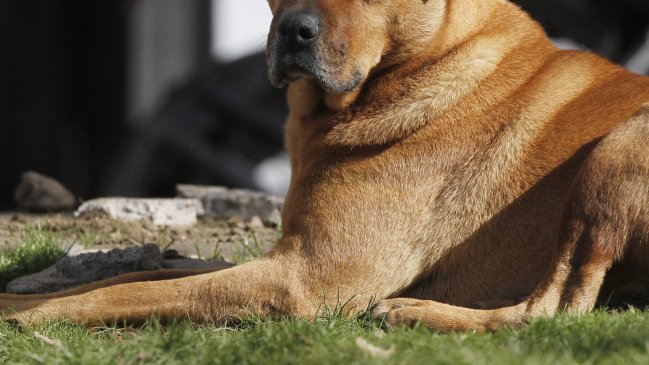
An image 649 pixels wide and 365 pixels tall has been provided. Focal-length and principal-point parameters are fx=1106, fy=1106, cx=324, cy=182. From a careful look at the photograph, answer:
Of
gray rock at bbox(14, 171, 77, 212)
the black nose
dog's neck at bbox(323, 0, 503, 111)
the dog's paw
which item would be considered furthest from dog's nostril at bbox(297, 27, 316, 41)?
gray rock at bbox(14, 171, 77, 212)

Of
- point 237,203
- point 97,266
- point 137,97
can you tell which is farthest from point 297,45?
point 137,97

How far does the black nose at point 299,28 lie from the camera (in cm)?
450

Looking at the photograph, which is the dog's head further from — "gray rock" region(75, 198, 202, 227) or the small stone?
"gray rock" region(75, 198, 202, 227)

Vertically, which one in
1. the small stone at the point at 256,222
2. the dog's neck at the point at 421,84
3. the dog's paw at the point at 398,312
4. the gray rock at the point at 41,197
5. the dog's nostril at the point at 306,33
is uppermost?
the dog's nostril at the point at 306,33

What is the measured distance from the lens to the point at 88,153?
40.2 ft

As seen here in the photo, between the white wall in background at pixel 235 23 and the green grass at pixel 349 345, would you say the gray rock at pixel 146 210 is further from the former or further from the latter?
the white wall in background at pixel 235 23

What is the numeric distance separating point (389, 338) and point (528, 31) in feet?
5.97

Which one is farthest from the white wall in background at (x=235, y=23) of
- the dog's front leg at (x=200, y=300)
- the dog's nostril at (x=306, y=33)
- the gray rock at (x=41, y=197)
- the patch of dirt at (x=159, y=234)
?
the dog's front leg at (x=200, y=300)

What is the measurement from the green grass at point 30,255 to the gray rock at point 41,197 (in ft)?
3.13

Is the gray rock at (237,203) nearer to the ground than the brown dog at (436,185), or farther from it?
nearer to the ground

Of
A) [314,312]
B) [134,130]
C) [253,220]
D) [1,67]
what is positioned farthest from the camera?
[1,67]

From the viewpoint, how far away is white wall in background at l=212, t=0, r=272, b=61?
1159 cm

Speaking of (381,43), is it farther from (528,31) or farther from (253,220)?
(253,220)

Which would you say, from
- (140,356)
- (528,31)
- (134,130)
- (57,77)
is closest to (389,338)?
(140,356)
